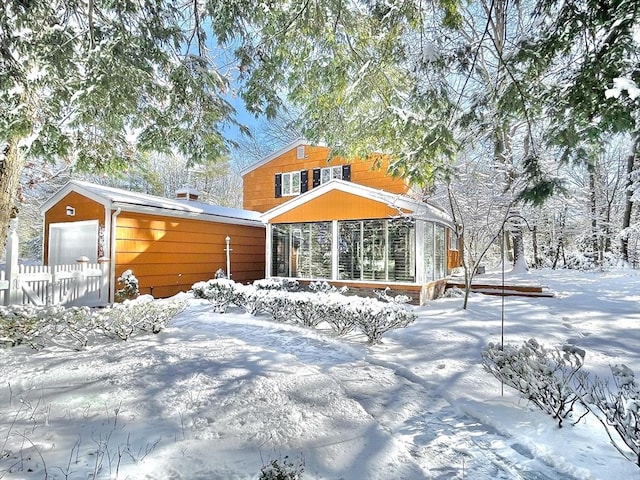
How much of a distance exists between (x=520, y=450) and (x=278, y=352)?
315 centimetres

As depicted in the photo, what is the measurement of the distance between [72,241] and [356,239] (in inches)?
319

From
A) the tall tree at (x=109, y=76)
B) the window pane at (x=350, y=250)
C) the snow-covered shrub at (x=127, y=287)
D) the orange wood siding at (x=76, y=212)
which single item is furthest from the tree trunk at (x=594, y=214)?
the orange wood siding at (x=76, y=212)

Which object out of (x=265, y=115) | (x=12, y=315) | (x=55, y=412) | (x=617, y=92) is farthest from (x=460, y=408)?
(x=12, y=315)

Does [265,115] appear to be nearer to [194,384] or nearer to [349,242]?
[194,384]

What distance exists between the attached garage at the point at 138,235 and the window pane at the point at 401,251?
5596mm

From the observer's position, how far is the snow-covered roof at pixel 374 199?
30.8ft

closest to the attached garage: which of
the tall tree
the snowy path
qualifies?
the tall tree

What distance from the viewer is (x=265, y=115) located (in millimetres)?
5910

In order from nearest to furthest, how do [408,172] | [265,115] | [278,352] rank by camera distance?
1. [408,172]
2. [278,352]
3. [265,115]

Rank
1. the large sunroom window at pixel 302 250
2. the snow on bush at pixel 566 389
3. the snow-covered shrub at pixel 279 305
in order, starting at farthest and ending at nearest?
the large sunroom window at pixel 302 250 → the snow-covered shrub at pixel 279 305 → the snow on bush at pixel 566 389

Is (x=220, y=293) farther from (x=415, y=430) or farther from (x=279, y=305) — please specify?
(x=415, y=430)

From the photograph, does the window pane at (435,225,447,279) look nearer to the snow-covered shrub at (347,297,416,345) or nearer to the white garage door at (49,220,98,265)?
the snow-covered shrub at (347,297,416,345)

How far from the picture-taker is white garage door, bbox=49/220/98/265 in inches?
358

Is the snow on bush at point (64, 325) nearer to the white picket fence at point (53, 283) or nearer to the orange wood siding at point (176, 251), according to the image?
the white picket fence at point (53, 283)
